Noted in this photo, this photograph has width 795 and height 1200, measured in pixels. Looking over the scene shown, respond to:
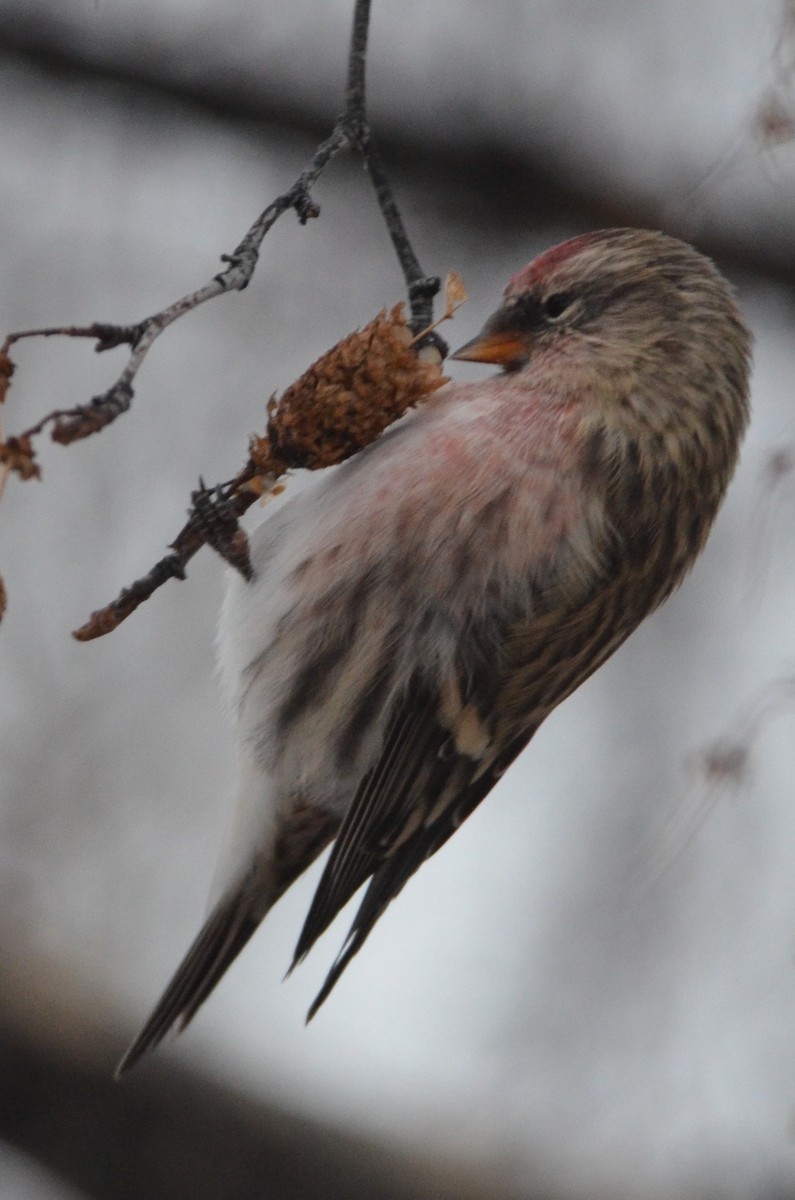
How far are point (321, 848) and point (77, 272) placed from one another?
6.99ft

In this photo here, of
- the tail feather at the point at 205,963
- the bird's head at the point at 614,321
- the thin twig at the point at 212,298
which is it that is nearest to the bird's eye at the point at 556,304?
the bird's head at the point at 614,321

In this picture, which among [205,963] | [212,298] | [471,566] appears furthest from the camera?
[205,963]

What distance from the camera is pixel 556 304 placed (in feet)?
7.04

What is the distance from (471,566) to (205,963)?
0.68 metres

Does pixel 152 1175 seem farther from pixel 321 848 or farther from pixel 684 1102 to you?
pixel 684 1102

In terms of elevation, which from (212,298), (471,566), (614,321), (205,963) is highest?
(212,298)

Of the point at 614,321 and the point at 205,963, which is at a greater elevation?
the point at 614,321

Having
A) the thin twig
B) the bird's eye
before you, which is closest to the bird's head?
the bird's eye

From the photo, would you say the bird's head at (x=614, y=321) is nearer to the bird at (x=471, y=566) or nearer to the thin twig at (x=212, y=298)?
the bird at (x=471, y=566)

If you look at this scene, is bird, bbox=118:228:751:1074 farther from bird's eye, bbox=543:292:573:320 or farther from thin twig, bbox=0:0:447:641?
thin twig, bbox=0:0:447:641

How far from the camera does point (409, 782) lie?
7.02ft

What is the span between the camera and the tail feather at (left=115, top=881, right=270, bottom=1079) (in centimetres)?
212

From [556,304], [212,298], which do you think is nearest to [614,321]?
[556,304]

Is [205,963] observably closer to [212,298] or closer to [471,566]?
[471,566]
